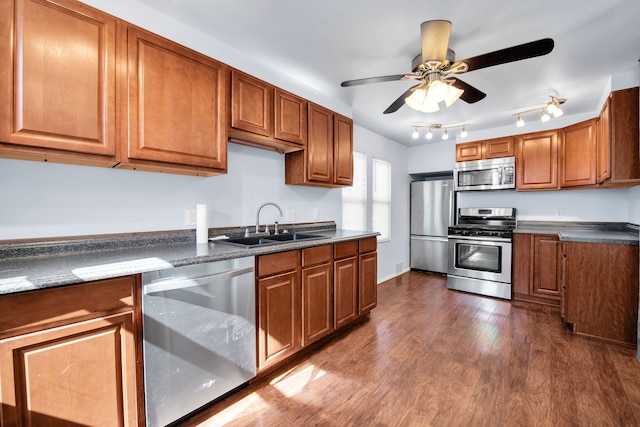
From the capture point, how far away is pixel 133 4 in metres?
1.75

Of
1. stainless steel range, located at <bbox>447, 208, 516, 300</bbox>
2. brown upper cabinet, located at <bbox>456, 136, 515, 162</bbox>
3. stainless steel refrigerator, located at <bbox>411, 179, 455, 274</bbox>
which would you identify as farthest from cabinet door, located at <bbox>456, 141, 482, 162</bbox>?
stainless steel range, located at <bbox>447, 208, 516, 300</bbox>

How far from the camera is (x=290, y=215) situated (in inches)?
114

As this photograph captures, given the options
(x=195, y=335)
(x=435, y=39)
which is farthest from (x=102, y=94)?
(x=435, y=39)

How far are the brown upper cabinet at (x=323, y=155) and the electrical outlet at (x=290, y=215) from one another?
0.98 ft

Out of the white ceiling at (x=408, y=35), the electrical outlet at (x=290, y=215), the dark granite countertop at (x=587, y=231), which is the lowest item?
the dark granite countertop at (x=587, y=231)

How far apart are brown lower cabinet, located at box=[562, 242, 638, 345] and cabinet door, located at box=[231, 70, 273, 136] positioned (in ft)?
10.4

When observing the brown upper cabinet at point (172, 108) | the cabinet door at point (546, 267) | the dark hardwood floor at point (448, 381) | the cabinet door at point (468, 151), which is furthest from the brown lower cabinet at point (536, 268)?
the brown upper cabinet at point (172, 108)

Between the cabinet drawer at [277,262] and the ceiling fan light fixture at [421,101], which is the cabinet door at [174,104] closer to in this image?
the cabinet drawer at [277,262]

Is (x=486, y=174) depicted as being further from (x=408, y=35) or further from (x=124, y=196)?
(x=124, y=196)

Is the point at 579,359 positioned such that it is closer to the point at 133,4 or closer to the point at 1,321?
the point at 1,321

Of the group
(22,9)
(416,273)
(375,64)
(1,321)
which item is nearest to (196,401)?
(1,321)

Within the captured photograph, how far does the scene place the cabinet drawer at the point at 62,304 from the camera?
105 cm

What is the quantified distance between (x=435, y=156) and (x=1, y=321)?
17.9 ft

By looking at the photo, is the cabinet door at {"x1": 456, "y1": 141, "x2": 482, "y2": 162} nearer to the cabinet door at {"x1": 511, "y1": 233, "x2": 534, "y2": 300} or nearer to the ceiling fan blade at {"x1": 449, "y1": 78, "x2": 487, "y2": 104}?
the cabinet door at {"x1": 511, "y1": 233, "x2": 534, "y2": 300}
